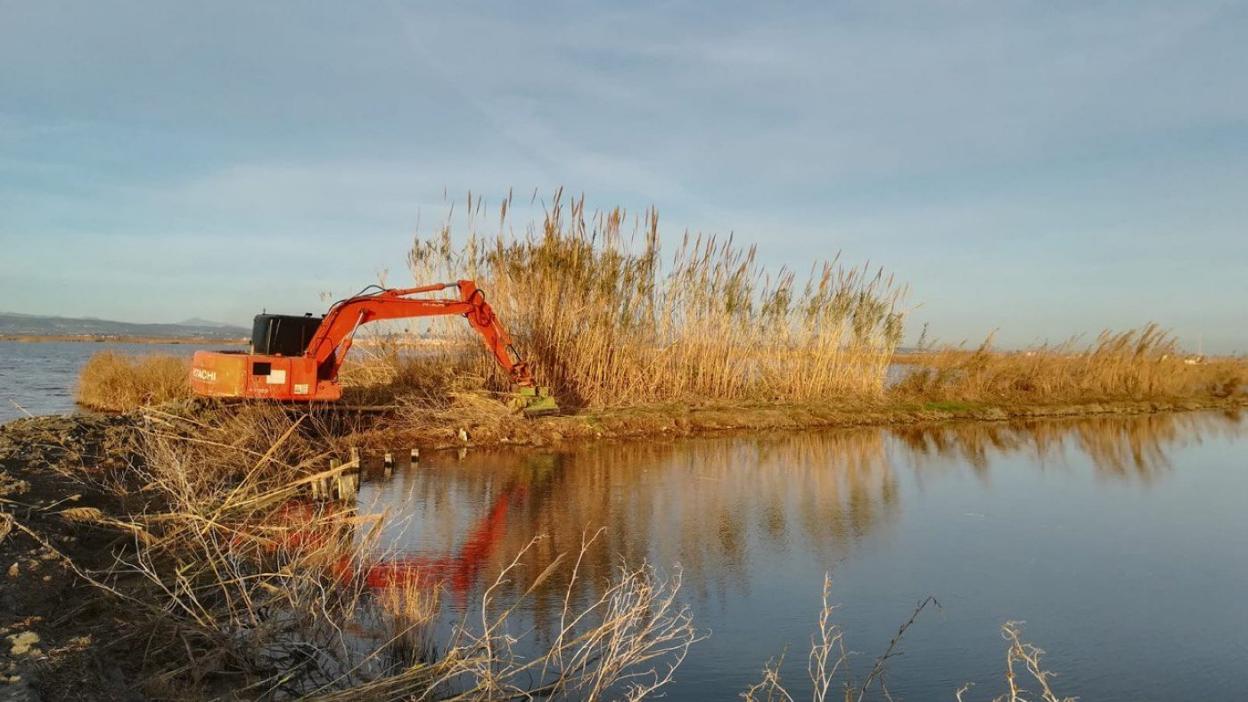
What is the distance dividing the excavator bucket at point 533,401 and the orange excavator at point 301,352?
1432mm

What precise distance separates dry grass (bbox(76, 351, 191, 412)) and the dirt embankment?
9622mm

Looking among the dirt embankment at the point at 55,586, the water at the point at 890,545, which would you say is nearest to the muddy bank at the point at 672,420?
the water at the point at 890,545

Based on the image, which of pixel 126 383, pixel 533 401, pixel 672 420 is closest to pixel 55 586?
pixel 533 401

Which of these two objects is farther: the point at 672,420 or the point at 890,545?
the point at 672,420

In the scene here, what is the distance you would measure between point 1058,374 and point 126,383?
21.8 m

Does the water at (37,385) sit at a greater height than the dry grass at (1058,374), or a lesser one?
lesser

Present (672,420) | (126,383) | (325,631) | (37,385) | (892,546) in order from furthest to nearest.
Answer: (37,385) → (126,383) → (672,420) → (892,546) → (325,631)

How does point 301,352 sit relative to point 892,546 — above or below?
above

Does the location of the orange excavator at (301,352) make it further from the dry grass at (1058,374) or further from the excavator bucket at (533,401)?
the dry grass at (1058,374)

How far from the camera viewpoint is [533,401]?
1387cm

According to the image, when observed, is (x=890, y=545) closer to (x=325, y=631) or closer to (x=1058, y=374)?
(x=325, y=631)

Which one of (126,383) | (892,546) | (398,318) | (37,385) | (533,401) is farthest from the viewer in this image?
(37,385)

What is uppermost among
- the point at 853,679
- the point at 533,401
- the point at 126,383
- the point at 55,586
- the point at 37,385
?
the point at 533,401

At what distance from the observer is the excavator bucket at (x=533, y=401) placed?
13.8 m
